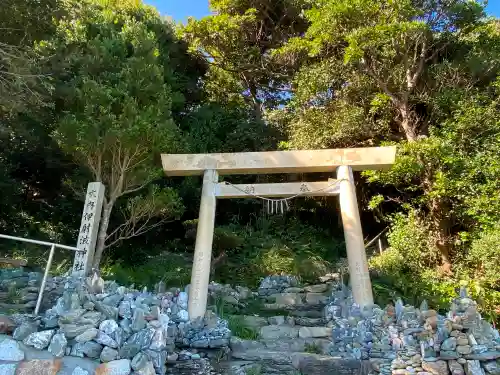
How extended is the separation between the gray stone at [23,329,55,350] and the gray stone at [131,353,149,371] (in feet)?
3.06

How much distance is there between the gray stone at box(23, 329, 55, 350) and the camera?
14.1ft

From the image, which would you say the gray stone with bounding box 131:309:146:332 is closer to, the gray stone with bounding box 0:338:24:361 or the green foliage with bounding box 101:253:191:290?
the gray stone with bounding box 0:338:24:361

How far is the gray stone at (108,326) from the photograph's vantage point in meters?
4.49

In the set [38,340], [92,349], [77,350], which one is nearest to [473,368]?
[92,349]

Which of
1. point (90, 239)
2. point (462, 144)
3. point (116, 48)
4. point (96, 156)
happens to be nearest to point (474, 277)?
point (462, 144)

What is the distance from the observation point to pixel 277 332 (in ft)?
22.1

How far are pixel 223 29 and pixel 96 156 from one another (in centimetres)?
678

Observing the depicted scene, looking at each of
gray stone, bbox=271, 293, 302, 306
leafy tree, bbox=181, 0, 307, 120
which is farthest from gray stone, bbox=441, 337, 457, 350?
leafy tree, bbox=181, 0, 307, 120

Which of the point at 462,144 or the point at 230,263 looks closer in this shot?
the point at 462,144

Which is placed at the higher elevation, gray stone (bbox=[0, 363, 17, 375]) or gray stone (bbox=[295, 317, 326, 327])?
gray stone (bbox=[295, 317, 326, 327])

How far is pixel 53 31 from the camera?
308 inches

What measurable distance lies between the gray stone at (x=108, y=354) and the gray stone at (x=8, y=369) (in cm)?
83

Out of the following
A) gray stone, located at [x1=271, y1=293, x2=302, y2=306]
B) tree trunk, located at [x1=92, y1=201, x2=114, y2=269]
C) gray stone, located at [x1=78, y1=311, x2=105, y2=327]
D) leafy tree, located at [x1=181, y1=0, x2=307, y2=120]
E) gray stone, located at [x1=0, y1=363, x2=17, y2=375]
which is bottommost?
gray stone, located at [x1=0, y1=363, x2=17, y2=375]

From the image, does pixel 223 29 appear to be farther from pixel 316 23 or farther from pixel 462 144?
pixel 462 144
